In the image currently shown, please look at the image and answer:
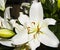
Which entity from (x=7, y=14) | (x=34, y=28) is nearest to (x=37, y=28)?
(x=34, y=28)

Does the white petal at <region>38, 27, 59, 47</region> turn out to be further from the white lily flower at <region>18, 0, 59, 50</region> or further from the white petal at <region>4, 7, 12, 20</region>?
the white petal at <region>4, 7, 12, 20</region>

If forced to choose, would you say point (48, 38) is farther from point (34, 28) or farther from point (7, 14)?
point (7, 14)

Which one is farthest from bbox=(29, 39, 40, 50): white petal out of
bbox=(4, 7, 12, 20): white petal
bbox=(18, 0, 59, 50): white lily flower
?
bbox=(4, 7, 12, 20): white petal

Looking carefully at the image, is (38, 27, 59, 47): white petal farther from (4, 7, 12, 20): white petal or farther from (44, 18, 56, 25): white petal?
(4, 7, 12, 20): white petal

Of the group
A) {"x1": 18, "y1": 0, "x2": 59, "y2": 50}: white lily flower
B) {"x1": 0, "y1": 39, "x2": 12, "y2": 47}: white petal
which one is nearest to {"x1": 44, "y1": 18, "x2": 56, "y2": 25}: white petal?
{"x1": 18, "y1": 0, "x2": 59, "y2": 50}: white lily flower

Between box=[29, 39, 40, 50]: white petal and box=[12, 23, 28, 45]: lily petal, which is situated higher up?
box=[12, 23, 28, 45]: lily petal

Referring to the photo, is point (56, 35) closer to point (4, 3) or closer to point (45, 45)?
point (45, 45)

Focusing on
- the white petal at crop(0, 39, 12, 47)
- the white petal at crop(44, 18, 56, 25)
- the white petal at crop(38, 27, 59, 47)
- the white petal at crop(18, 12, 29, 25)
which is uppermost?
the white petal at crop(18, 12, 29, 25)

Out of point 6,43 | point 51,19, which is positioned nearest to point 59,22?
point 51,19

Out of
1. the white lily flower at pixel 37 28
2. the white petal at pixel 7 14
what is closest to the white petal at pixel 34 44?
the white lily flower at pixel 37 28
